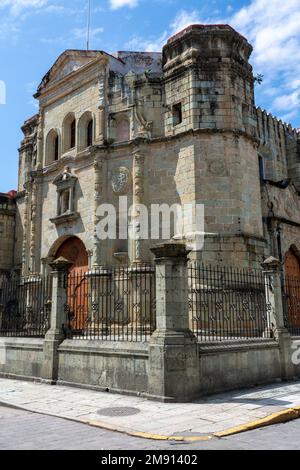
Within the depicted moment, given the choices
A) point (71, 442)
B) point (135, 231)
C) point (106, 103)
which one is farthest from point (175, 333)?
point (106, 103)

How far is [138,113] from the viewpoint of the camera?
1811 cm

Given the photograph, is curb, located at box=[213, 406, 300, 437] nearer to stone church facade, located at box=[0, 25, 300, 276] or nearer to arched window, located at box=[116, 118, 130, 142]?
stone church facade, located at box=[0, 25, 300, 276]

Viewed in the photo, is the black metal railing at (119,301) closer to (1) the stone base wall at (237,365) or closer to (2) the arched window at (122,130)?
(1) the stone base wall at (237,365)

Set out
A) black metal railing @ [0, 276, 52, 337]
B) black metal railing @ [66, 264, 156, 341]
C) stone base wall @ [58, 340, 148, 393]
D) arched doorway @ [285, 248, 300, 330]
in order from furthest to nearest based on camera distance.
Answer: arched doorway @ [285, 248, 300, 330]
black metal railing @ [66, 264, 156, 341]
black metal railing @ [0, 276, 52, 337]
stone base wall @ [58, 340, 148, 393]

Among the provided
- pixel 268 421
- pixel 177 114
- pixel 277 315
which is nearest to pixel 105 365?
pixel 268 421

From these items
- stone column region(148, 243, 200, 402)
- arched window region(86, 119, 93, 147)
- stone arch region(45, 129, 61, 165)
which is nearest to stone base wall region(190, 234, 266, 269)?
stone column region(148, 243, 200, 402)

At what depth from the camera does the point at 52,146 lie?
22.0 meters

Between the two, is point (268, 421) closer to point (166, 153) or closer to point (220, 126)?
point (220, 126)

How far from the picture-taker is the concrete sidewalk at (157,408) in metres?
6.59

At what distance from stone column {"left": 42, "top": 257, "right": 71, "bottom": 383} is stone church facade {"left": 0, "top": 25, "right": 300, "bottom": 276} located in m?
5.40

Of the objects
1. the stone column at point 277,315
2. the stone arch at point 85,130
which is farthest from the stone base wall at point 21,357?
the stone arch at point 85,130

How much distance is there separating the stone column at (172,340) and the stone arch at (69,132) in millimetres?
13095

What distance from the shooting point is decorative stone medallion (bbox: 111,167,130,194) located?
708 inches
